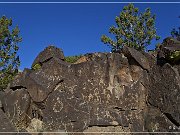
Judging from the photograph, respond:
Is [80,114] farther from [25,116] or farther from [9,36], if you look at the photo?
[9,36]

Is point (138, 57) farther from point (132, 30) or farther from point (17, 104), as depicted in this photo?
point (132, 30)

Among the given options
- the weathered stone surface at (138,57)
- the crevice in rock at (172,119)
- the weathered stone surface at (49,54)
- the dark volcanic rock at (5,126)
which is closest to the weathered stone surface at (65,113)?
the weathered stone surface at (49,54)

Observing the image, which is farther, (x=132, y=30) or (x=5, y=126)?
(x=132, y=30)

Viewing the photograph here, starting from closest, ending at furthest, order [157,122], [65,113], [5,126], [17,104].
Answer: [5,126] < [157,122] < [65,113] < [17,104]

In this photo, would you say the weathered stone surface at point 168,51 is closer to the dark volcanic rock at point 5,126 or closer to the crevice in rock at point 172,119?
the crevice in rock at point 172,119

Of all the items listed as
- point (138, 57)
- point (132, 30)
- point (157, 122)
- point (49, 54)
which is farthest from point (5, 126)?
point (132, 30)

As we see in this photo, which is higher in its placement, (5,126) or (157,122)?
(157,122)

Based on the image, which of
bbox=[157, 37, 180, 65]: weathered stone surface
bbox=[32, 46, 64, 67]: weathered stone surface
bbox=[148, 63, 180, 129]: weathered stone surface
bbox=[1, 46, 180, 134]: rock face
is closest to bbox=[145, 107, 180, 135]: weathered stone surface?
bbox=[1, 46, 180, 134]: rock face

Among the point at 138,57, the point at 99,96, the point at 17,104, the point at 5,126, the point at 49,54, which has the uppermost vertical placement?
the point at 49,54

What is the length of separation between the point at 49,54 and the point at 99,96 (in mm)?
2536

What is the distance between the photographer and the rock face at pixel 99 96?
1149cm

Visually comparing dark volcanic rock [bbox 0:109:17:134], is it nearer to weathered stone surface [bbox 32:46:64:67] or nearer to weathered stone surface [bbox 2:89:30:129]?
weathered stone surface [bbox 2:89:30:129]

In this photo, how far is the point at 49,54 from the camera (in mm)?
12758

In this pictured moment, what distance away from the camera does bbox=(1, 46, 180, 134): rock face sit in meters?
11.5
